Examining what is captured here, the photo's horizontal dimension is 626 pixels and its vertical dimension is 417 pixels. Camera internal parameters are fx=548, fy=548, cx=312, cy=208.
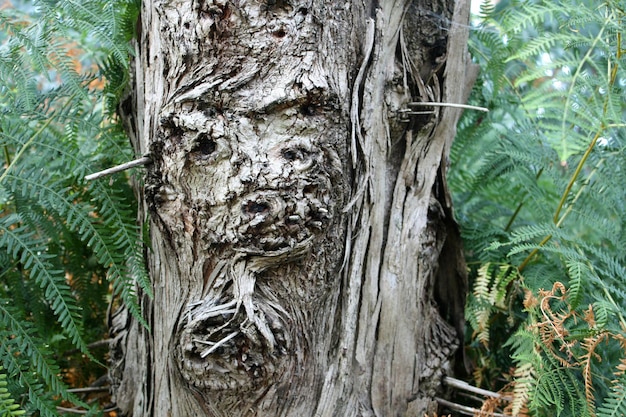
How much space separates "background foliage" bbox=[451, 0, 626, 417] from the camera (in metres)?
1.33

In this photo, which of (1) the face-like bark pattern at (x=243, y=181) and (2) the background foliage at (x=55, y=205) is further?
(2) the background foliage at (x=55, y=205)

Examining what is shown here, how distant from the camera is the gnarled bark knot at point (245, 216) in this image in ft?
3.84

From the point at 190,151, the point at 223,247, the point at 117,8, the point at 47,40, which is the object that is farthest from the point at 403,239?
the point at 47,40

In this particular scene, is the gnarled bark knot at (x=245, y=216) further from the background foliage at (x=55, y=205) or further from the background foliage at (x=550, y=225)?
the background foliage at (x=550, y=225)

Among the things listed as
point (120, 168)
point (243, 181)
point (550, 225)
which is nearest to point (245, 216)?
point (243, 181)

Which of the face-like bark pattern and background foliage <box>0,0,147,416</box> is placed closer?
the face-like bark pattern

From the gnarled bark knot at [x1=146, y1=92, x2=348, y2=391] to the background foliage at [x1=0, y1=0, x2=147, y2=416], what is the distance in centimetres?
18

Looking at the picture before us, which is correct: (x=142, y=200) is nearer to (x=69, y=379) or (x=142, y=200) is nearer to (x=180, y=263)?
(x=180, y=263)

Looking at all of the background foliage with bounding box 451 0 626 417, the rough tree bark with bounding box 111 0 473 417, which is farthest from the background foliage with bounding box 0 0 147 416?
the background foliage with bounding box 451 0 626 417

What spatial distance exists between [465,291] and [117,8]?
125cm

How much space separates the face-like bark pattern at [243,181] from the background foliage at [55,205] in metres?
0.18

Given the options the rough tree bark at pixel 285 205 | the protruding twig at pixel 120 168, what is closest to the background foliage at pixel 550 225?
the rough tree bark at pixel 285 205

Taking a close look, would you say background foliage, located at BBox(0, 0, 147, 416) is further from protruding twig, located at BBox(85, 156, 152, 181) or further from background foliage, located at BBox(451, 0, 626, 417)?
background foliage, located at BBox(451, 0, 626, 417)

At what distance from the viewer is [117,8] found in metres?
1.40
